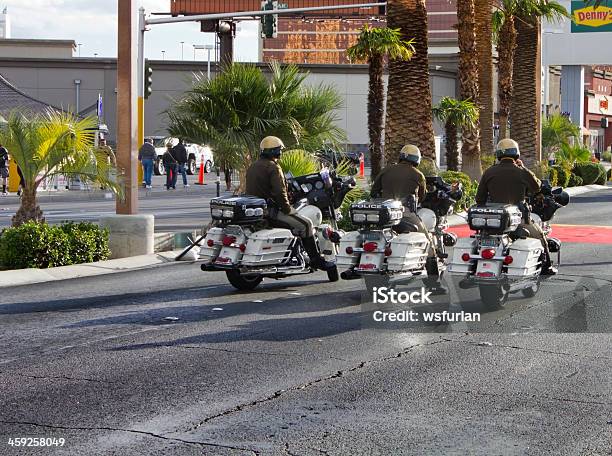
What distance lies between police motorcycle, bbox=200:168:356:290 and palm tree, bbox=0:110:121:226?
3882mm

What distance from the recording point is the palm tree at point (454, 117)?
29812mm

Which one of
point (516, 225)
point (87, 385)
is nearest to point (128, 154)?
point (516, 225)

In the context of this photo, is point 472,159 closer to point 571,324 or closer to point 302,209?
point 302,209

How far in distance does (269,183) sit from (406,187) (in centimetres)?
166

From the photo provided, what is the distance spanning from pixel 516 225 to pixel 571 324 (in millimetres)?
1681

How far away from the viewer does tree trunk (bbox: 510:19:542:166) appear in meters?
38.7

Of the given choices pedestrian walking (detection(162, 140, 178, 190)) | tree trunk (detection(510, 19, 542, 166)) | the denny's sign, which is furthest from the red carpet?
the denny's sign

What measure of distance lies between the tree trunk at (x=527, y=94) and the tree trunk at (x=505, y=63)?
0.34 metres

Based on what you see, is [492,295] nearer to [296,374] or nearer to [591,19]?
[296,374]

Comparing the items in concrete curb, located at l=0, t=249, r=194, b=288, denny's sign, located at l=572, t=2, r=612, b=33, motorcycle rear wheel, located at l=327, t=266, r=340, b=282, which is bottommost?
concrete curb, located at l=0, t=249, r=194, b=288

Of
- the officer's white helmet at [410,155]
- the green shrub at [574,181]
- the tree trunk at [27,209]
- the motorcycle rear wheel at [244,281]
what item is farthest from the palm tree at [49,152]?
the green shrub at [574,181]

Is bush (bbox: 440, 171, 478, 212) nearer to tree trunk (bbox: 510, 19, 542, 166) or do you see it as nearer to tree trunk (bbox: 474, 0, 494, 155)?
tree trunk (bbox: 474, 0, 494, 155)

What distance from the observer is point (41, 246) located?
15961mm

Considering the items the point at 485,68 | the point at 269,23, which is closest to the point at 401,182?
the point at 485,68
